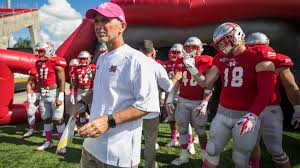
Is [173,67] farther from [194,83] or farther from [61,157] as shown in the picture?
[61,157]

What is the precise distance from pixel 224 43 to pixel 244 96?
1.70 ft

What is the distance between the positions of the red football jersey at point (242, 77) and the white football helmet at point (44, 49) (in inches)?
128

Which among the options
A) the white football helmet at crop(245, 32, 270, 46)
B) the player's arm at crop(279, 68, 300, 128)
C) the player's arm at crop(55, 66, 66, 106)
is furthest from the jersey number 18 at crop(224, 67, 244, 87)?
the player's arm at crop(55, 66, 66, 106)

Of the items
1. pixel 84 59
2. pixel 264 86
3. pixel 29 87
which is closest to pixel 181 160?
pixel 264 86

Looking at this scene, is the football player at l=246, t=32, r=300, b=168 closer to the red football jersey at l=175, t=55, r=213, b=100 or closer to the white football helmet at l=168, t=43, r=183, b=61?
the red football jersey at l=175, t=55, r=213, b=100

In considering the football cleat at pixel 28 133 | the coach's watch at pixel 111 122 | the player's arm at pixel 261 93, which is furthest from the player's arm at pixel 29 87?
the coach's watch at pixel 111 122

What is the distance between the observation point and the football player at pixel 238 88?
2.55 m

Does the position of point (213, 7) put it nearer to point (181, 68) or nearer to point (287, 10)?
point (287, 10)

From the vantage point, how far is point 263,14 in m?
6.27

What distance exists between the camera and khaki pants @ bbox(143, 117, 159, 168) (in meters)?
3.35

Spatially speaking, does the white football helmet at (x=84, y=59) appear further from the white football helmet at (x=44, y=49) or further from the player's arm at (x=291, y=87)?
the player's arm at (x=291, y=87)

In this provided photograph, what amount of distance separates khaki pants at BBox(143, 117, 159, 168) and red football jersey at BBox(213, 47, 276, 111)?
0.90m

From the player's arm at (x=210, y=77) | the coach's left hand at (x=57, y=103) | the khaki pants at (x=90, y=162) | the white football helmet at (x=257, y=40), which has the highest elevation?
the white football helmet at (x=257, y=40)

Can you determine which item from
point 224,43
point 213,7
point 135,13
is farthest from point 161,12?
point 224,43
